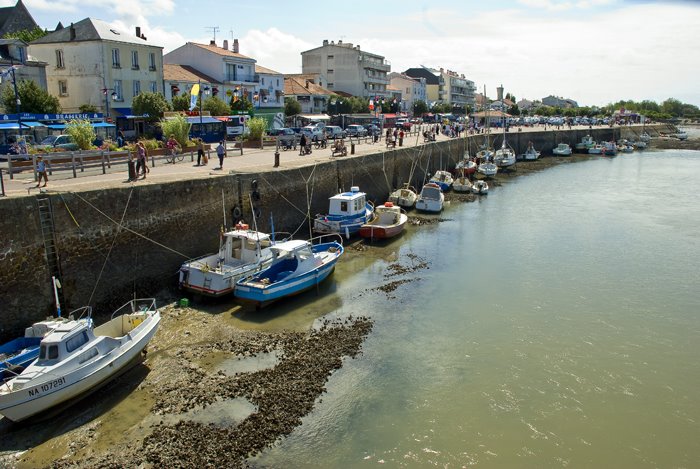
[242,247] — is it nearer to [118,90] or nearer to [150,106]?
[150,106]

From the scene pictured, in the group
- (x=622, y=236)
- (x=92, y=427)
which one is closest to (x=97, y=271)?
(x=92, y=427)

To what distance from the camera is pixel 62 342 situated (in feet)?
40.3

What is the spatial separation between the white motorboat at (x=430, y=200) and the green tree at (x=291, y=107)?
30450mm

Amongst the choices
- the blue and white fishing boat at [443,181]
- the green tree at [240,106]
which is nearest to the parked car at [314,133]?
the green tree at [240,106]

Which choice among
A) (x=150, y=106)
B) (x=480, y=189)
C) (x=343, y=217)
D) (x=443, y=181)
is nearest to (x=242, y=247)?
(x=343, y=217)

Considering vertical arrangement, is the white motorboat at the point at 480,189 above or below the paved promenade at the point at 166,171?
below

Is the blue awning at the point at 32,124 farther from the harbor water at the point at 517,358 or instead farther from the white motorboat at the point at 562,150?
the white motorboat at the point at 562,150

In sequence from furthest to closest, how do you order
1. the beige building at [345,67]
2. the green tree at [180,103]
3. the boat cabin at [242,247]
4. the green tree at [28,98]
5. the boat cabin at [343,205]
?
the beige building at [345,67] → the green tree at [180,103] → the green tree at [28,98] → the boat cabin at [343,205] → the boat cabin at [242,247]

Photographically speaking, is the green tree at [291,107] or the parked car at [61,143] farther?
the green tree at [291,107]

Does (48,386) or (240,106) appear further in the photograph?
(240,106)

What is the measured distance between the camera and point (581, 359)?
1560cm

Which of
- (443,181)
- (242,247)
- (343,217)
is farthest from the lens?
(443,181)

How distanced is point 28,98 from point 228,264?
76.5 ft

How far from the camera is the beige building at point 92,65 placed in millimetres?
40812
